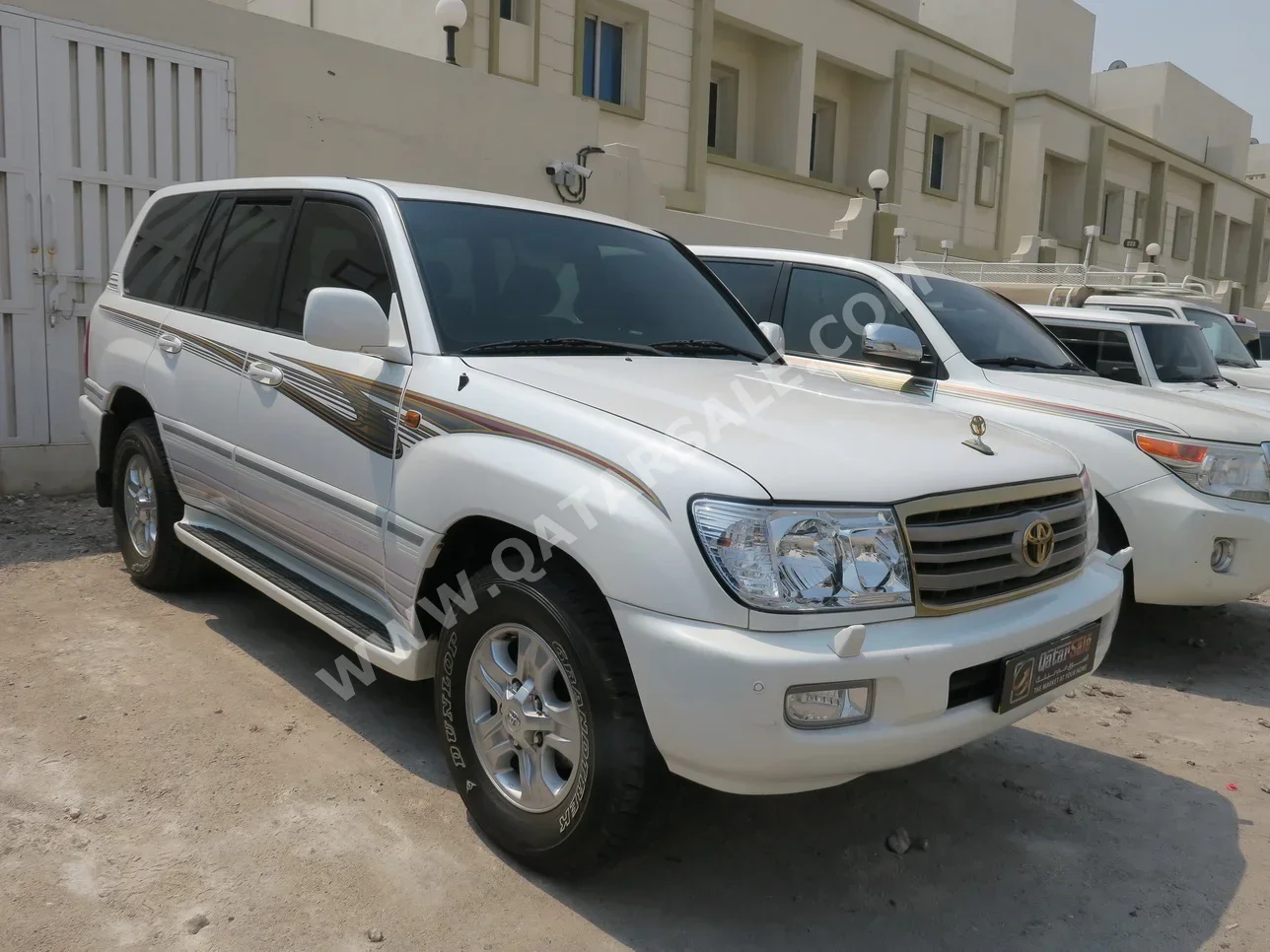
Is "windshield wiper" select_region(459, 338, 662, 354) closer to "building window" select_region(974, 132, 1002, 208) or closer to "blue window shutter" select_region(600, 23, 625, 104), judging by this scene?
"blue window shutter" select_region(600, 23, 625, 104)

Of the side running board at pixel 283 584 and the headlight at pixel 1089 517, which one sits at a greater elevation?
the headlight at pixel 1089 517

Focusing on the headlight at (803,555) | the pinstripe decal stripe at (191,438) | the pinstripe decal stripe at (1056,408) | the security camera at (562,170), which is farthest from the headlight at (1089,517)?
the security camera at (562,170)

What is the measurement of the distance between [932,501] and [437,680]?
1.54 metres

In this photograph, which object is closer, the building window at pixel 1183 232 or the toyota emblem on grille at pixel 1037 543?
the toyota emblem on grille at pixel 1037 543

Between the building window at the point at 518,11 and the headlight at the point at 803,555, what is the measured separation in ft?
41.0

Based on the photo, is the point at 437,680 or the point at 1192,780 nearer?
the point at 437,680

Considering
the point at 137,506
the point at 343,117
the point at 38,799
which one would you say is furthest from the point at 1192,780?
the point at 343,117

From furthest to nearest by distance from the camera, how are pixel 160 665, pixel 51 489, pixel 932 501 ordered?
pixel 51 489
pixel 160 665
pixel 932 501

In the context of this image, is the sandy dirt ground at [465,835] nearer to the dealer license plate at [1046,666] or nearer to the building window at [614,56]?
the dealer license plate at [1046,666]

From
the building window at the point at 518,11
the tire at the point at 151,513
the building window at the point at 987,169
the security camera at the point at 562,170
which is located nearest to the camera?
the tire at the point at 151,513

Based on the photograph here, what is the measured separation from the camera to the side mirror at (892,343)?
4.94m

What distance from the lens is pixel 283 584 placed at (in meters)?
3.80

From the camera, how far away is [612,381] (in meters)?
3.09

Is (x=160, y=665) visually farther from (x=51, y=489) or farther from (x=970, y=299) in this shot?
(x=970, y=299)
